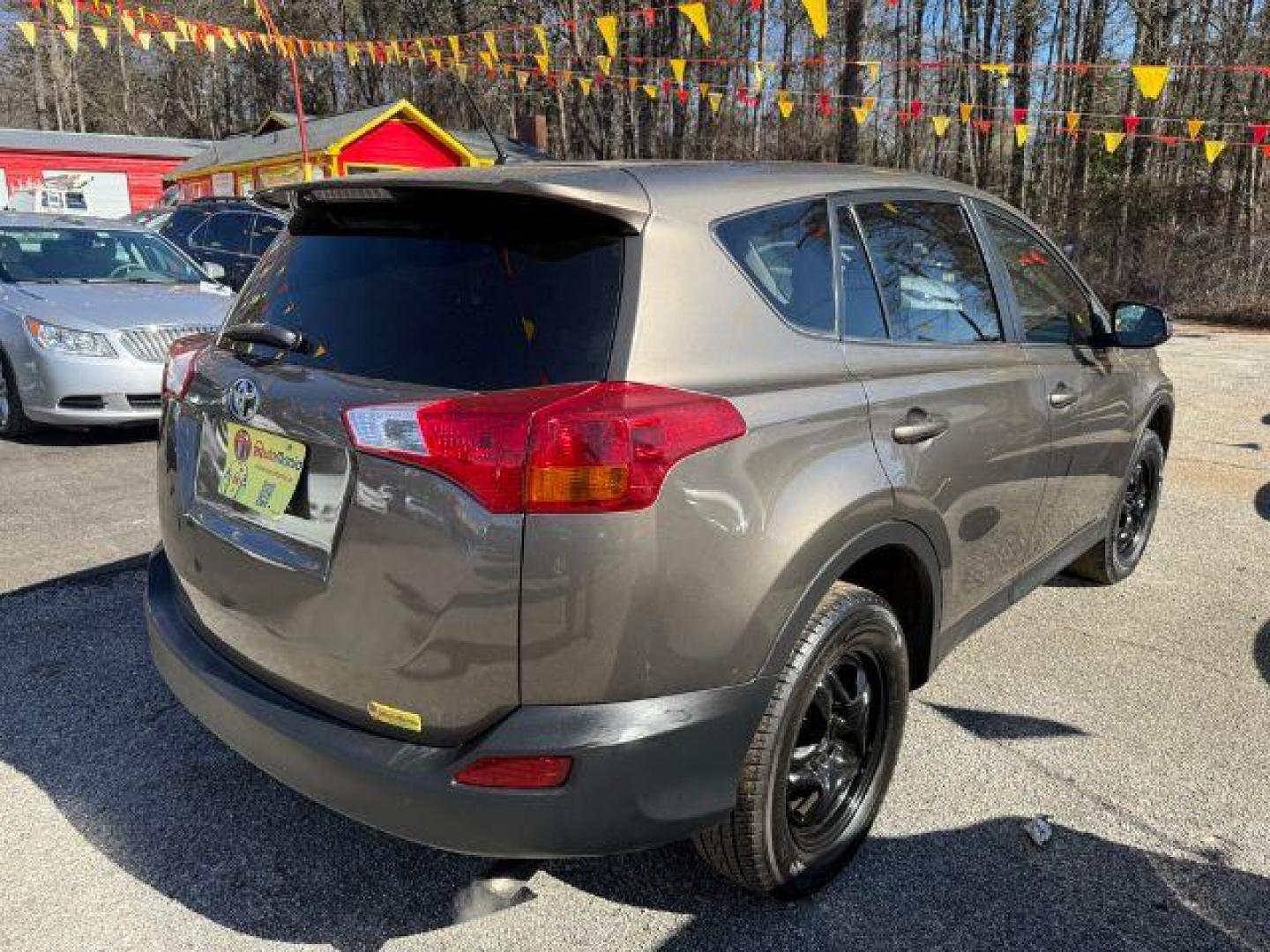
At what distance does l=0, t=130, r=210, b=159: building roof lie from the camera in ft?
104

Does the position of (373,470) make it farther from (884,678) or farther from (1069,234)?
Result: (1069,234)

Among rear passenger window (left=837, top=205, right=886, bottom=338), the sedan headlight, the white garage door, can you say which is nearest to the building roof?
the white garage door

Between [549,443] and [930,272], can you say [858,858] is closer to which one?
[549,443]

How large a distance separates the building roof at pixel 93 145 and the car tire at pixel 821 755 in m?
36.9

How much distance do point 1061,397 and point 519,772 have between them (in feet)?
7.68

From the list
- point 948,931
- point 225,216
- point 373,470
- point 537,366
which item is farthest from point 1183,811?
point 225,216

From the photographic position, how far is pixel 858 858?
252cm

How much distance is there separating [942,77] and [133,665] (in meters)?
32.8

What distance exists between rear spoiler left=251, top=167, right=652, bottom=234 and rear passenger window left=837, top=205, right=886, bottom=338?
2.13ft

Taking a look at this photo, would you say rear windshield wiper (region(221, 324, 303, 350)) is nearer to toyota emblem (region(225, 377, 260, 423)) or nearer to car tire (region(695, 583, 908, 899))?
toyota emblem (region(225, 377, 260, 423))

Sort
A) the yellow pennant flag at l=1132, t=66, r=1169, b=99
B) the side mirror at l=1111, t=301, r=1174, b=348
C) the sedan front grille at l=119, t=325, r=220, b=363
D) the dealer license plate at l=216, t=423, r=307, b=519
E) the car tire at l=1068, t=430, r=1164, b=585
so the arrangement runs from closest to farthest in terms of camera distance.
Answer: the dealer license plate at l=216, t=423, r=307, b=519
the side mirror at l=1111, t=301, r=1174, b=348
the car tire at l=1068, t=430, r=1164, b=585
the sedan front grille at l=119, t=325, r=220, b=363
the yellow pennant flag at l=1132, t=66, r=1169, b=99

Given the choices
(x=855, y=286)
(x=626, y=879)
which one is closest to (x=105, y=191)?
(x=855, y=286)

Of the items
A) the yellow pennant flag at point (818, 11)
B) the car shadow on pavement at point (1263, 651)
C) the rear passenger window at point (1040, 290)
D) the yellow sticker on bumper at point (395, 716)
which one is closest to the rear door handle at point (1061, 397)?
the rear passenger window at point (1040, 290)

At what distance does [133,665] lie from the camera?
3455 millimetres
